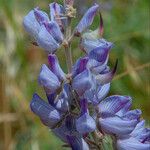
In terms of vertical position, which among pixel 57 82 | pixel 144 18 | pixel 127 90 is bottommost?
pixel 127 90

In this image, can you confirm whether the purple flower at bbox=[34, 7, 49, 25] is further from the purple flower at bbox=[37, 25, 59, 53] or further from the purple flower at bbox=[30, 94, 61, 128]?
the purple flower at bbox=[30, 94, 61, 128]

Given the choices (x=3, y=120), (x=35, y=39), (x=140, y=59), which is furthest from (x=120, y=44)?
(x=35, y=39)

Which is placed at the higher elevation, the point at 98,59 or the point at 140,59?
the point at 98,59


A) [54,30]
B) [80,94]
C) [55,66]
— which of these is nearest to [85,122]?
[80,94]

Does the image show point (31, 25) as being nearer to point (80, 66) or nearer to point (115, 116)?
point (80, 66)

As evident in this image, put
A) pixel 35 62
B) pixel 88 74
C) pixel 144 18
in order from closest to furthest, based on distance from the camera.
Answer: pixel 88 74
pixel 144 18
pixel 35 62

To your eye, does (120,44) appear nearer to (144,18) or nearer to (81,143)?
(144,18)

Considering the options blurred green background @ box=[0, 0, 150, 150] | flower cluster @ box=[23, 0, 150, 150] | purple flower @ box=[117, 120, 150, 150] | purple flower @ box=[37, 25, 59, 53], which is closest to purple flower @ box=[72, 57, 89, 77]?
flower cluster @ box=[23, 0, 150, 150]
